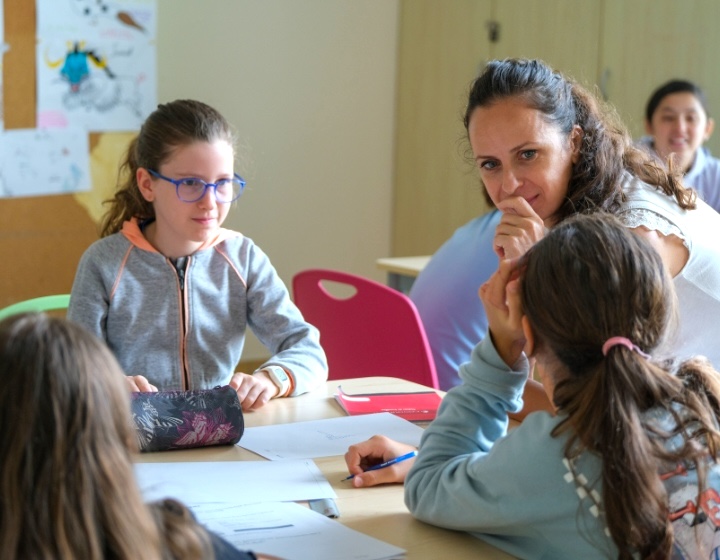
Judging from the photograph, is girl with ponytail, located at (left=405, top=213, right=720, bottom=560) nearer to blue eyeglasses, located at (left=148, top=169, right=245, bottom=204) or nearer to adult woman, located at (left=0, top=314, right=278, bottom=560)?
adult woman, located at (left=0, top=314, right=278, bottom=560)

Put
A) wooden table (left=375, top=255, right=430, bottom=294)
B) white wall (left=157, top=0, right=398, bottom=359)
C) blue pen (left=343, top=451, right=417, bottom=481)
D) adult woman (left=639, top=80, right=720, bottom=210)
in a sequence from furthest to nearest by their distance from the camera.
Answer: white wall (left=157, top=0, right=398, bottom=359)
adult woman (left=639, top=80, right=720, bottom=210)
wooden table (left=375, top=255, right=430, bottom=294)
blue pen (left=343, top=451, right=417, bottom=481)

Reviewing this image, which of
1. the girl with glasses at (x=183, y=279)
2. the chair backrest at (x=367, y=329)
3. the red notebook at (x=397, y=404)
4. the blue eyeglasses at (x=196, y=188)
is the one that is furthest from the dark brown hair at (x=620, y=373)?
the chair backrest at (x=367, y=329)

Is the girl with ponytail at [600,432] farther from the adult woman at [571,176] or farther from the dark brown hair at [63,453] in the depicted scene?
the adult woman at [571,176]

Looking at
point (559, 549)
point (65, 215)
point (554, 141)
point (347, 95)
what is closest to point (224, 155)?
point (554, 141)

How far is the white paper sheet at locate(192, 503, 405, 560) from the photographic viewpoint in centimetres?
118

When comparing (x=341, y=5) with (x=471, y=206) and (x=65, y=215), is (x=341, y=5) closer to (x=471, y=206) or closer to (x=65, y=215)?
(x=471, y=206)

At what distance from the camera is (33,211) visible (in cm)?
432

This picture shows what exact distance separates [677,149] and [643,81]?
344 millimetres

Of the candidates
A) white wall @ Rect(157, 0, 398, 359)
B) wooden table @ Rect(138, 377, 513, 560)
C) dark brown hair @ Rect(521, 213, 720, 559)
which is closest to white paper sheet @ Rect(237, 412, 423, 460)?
wooden table @ Rect(138, 377, 513, 560)

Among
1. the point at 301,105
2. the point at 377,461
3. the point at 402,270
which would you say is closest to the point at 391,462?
the point at 377,461

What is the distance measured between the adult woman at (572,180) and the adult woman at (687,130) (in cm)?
211

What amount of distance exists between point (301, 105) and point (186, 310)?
3.16 meters

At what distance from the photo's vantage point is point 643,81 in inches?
168

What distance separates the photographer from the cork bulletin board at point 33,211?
4.18 metres
